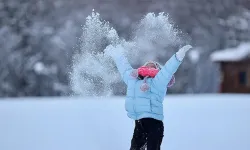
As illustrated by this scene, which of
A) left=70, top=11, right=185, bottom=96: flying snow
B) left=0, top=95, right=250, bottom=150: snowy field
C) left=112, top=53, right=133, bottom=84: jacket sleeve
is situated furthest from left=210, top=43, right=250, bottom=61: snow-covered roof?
left=112, top=53, right=133, bottom=84: jacket sleeve

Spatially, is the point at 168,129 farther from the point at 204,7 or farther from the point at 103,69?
the point at 204,7

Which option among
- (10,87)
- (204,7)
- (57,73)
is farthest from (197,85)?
(10,87)

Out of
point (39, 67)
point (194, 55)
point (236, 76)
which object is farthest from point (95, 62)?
point (194, 55)

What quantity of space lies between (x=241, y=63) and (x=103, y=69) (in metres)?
23.0

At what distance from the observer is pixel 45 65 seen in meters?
28.8

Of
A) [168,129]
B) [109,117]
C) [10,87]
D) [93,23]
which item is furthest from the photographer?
[10,87]

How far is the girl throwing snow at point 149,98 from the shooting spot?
4.54 metres

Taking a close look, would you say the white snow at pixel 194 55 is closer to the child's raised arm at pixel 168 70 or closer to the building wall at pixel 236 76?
the building wall at pixel 236 76

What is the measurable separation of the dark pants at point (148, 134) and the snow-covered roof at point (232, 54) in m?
24.3

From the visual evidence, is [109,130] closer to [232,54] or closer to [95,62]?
[95,62]

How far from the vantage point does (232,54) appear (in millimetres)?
28609

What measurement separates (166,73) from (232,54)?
975 inches

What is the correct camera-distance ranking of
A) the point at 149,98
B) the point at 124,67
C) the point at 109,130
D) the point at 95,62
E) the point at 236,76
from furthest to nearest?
the point at 236,76 → the point at 109,130 → the point at 95,62 → the point at 124,67 → the point at 149,98

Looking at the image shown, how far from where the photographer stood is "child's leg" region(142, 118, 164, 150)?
4535 mm
